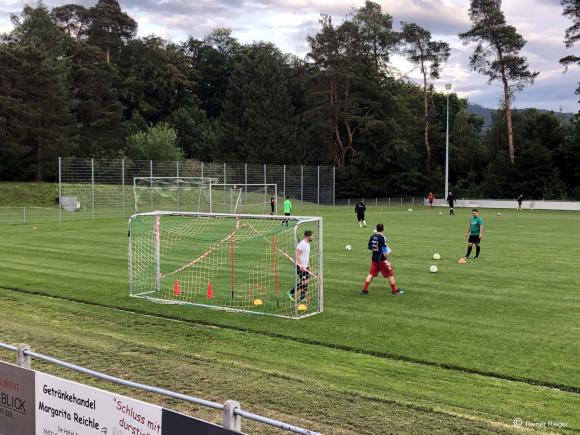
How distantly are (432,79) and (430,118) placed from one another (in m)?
5.12

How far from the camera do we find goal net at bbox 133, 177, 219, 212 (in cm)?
4225

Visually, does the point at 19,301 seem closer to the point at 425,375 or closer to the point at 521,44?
the point at 425,375

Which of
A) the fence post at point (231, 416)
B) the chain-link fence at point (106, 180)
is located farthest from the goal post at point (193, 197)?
the fence post at point (231, 416)

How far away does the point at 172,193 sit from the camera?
4447 centimetres

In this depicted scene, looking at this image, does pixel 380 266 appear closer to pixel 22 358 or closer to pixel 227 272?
pixel 227 272

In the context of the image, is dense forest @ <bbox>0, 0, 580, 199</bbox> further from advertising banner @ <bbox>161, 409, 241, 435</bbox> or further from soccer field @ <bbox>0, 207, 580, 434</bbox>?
advertising banner @ <bbox>161, 409, 241, 435</bbox>

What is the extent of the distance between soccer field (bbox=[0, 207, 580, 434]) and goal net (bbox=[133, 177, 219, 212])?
23.4 meters

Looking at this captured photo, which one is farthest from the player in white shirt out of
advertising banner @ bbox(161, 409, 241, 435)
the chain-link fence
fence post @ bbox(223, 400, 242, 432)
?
the chain-link fence

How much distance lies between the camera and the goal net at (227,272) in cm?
1316

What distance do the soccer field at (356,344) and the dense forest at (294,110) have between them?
48035mm

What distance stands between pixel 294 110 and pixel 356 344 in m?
76.8

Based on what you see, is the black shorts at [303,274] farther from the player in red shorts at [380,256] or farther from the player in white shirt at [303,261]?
the player in red shorts at [380,256]

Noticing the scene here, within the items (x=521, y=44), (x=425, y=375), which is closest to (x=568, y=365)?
(x=425, y=375)

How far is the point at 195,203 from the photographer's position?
45.6m
